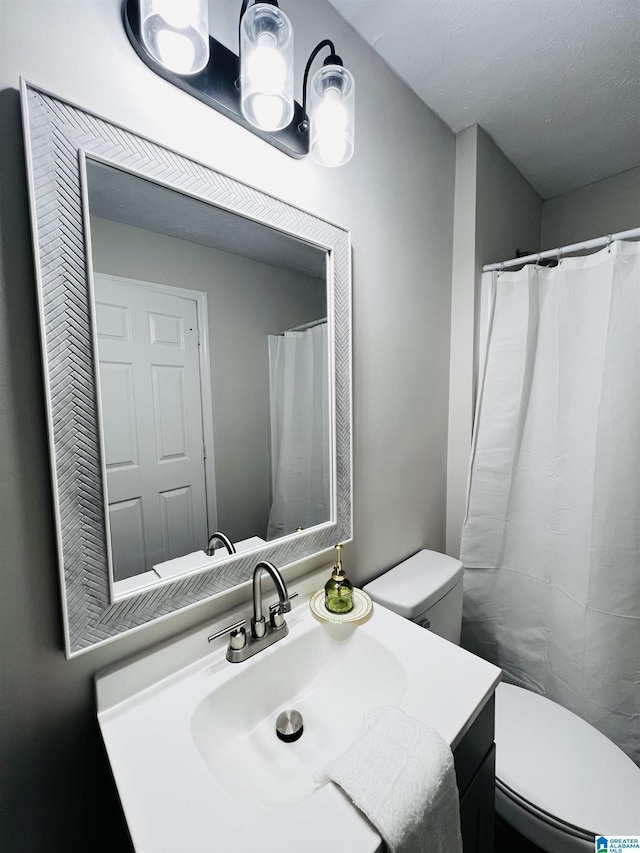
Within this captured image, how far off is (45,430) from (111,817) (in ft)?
2.43

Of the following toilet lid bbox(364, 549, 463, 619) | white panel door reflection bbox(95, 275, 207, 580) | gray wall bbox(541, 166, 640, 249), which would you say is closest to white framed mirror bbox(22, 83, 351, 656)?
white panel door reflection bbox(95, 275, 207, 580)

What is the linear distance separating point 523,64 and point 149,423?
5.09 feet

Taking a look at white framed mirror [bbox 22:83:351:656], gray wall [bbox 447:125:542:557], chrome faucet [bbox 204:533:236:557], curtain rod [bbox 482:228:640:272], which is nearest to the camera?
white framed mirror [bbox 22:83:351:656]

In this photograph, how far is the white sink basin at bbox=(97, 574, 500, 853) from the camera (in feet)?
1.50

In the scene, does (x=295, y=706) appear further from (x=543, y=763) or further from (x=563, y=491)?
(x=563, y=491)

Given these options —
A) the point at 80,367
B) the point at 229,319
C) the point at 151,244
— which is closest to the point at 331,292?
the point at 229,319

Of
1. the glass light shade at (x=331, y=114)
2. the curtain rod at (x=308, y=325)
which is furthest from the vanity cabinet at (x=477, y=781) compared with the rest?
the glass light shade at (x=331, y=114)

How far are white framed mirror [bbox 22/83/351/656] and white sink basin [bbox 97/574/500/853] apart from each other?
0.46 ft

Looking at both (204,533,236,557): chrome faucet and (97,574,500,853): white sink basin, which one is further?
(204,533,236,557): chrome faucet

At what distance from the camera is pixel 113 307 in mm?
642

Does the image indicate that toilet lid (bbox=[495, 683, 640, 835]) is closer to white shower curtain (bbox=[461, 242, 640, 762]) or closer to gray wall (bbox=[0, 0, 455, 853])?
white shower curtain (bbox=[461, 242, 640, 762])

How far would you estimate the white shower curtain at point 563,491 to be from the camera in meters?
1.18

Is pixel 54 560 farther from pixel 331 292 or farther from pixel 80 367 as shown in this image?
pixel 331 292

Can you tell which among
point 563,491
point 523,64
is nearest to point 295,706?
point 563,491
